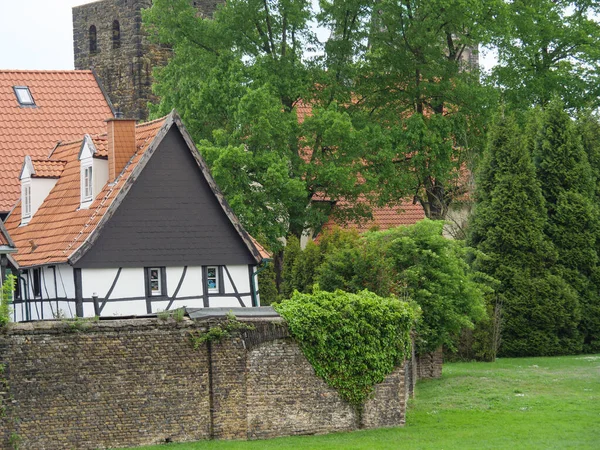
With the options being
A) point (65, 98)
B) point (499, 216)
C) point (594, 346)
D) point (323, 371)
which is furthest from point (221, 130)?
point (323, 371)

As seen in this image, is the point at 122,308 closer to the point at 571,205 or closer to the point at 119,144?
the point at 119,144

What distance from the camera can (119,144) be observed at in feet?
101

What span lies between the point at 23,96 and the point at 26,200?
5348 millimetres

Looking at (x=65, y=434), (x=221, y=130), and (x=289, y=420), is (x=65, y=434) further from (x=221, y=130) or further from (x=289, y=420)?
(x=221, y=130)

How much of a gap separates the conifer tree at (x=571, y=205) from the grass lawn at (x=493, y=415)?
5226mm

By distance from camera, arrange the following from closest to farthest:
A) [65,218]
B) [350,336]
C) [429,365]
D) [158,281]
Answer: [350,336] < [429,365] < [158,281] < [65,218]

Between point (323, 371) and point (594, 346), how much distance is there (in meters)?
18.1

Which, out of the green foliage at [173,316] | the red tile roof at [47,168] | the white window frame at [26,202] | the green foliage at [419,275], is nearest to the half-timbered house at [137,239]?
the white window frame at [26,202]

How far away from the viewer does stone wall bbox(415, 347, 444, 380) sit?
29781 mm

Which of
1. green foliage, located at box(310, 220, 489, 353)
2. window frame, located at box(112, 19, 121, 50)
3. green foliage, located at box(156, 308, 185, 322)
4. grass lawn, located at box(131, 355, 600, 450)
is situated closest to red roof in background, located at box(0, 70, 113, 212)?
green foliage, located at box(310, 220, 489, 353)

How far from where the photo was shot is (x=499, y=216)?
37.4 meters

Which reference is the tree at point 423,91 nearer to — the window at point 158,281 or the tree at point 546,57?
the tree at point 546,57

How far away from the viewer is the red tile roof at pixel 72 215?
29703mm

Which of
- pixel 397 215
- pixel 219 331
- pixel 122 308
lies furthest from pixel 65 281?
pixel 397 215
